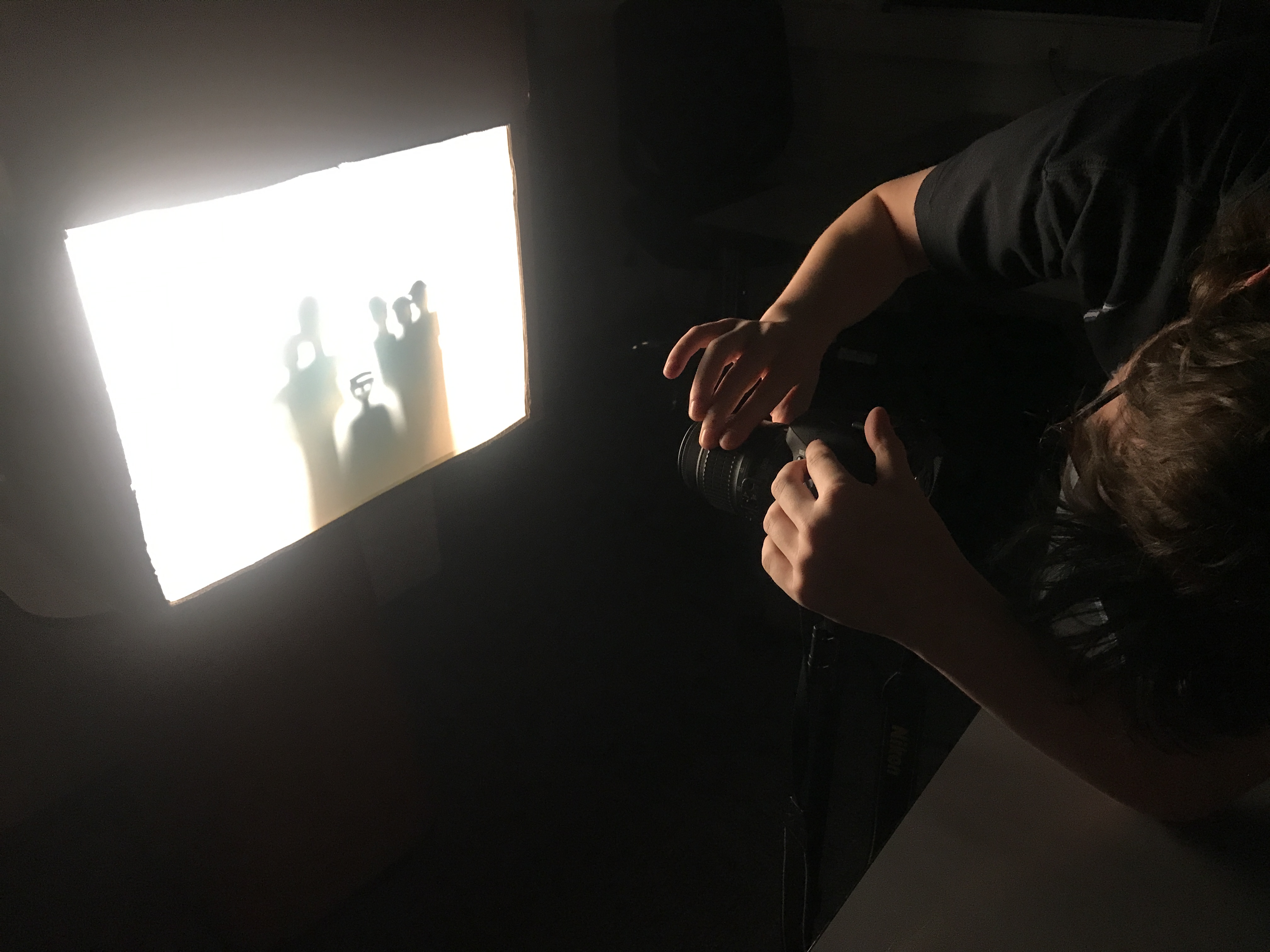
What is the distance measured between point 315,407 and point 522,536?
1080 mm

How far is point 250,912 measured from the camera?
1.09m

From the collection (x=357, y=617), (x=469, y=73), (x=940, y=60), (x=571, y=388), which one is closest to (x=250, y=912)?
(x=357, y=617)

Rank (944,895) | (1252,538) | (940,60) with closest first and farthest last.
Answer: (1252,538)
(944,895)
(940,60)

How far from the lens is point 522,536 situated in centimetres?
188

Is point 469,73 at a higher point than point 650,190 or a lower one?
higher

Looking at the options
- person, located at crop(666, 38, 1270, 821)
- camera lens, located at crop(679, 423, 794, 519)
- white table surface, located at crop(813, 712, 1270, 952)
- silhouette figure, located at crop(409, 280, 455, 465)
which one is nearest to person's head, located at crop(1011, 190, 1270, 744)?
person, located at crop(666, 38, 1270, 821)

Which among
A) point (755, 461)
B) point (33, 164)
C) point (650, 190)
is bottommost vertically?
point (755, 461)

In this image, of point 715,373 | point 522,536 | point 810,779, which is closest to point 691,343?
point 715,373

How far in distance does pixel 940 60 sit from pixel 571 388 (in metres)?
1.28

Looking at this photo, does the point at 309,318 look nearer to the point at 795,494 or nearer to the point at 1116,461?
the point at 795,494

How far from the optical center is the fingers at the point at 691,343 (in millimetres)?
794

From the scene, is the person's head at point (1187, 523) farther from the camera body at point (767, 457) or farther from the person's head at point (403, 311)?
the person's head at point (403, 311)

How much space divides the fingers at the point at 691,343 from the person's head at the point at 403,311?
284mm

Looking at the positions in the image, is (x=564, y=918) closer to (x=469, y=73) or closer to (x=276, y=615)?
(x=276, y=615)
